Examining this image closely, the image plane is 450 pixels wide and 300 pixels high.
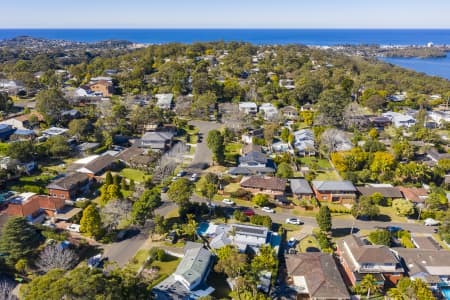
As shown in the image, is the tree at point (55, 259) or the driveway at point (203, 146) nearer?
the tree at point (55, 259)

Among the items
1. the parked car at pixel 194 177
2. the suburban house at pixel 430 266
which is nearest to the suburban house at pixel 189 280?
the suburban house at pixel 430 266

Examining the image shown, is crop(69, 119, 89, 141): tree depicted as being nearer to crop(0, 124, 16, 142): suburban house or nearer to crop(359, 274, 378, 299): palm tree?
crop(0, 124, 16, 142): suburban house

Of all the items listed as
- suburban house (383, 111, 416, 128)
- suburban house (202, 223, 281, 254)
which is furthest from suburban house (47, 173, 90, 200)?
suburban house (383, 111, 416, 128)

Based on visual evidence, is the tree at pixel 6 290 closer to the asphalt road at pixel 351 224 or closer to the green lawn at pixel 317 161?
the asphalt road at pixel 351 224

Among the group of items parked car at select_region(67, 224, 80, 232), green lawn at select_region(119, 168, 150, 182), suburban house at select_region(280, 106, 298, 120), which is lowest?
parked car at select_region(67, 224, 80, 232)

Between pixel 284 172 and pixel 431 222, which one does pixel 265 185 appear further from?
pixel 431 222
